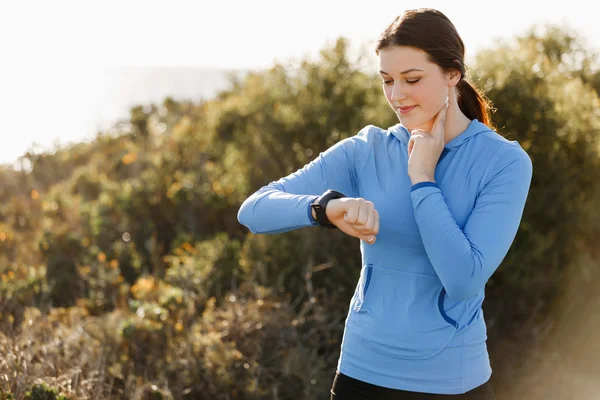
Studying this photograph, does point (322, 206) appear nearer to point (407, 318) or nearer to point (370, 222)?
point (370, 222)

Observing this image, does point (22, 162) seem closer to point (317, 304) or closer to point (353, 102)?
point (353, 102)

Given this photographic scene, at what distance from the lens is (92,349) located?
4941 millimetres

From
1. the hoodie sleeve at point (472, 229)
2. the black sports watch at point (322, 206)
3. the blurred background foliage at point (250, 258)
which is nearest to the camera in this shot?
the hoodie sleeve at point (472, 229)

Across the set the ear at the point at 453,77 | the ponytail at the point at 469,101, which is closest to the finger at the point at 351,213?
the ear at the point at 453,77

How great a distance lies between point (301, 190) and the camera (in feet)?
7.27

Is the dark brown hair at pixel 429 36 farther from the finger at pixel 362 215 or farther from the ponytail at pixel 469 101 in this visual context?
the finger at pixel 362 215

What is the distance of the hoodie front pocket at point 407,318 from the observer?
2.03 metres

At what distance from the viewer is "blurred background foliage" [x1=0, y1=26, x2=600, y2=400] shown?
16.5 feet

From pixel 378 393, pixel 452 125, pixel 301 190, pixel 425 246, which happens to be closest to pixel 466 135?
pixel 452 125

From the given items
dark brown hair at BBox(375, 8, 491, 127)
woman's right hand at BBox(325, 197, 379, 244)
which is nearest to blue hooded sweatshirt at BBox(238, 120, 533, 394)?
woman's right hand at BBox(325, 197, 379, 244)

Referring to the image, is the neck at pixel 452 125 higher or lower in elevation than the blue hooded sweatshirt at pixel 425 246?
higher

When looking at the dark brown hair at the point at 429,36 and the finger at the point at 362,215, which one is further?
the dark brown hair at the point at 429,36

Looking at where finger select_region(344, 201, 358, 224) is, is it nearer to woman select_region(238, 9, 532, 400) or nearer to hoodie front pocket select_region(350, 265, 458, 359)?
woman select_region(238, 9, 532, 400)

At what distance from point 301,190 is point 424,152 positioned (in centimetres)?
42
